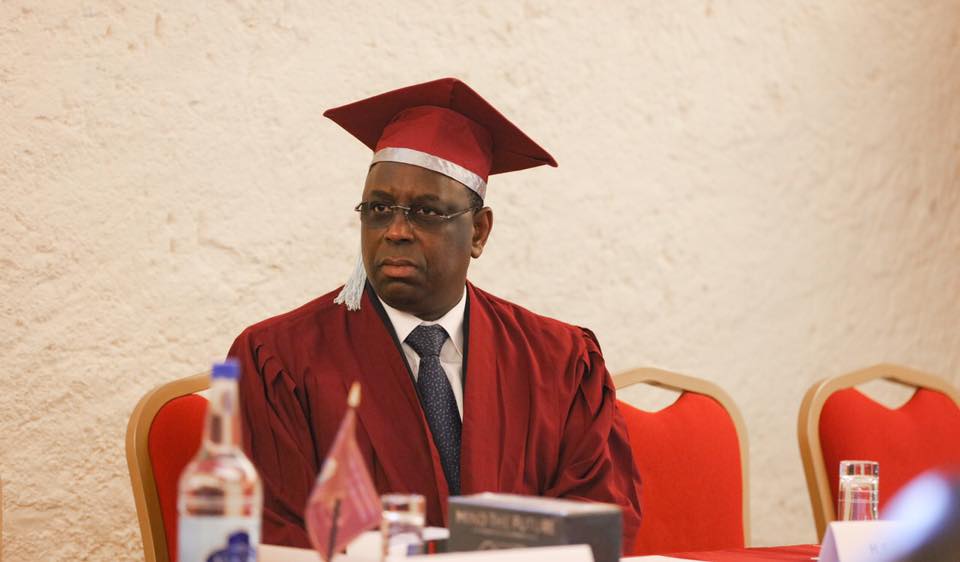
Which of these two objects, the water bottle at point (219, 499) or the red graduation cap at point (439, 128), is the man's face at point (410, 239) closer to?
the red graduation cap at point (439, 128)

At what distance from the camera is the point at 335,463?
128 cm

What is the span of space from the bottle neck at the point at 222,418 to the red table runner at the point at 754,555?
4.21 feet

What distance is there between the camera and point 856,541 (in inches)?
75.8

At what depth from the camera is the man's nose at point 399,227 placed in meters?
2.60

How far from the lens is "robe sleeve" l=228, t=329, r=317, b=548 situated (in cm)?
231

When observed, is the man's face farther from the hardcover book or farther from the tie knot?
the hardcover book

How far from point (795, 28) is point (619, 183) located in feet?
3.81

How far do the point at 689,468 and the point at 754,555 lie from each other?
28.7 inches

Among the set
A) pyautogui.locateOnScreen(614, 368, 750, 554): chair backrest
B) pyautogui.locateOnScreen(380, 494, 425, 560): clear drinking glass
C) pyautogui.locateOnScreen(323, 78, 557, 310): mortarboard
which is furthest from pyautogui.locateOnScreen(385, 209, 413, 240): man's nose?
pyautogui.locateOnScreen(380, 494, 425, 560): clear drinking glass

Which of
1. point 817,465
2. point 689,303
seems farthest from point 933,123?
point 817,465

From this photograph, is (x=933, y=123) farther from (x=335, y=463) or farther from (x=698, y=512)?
(x=335, y=463)

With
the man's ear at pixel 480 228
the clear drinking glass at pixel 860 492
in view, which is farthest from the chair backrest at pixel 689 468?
the clear drinking glass at pixel 860 492

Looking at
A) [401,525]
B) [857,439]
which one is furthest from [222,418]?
[857,439]

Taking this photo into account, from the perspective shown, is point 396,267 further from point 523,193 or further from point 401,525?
point 523,193
